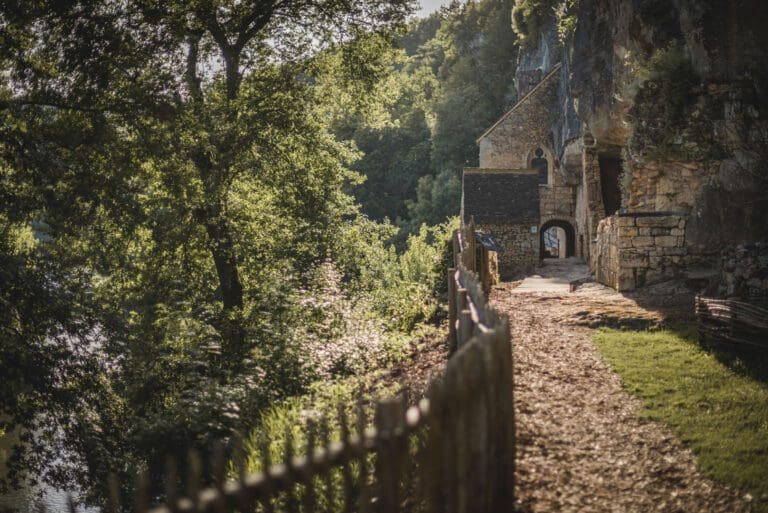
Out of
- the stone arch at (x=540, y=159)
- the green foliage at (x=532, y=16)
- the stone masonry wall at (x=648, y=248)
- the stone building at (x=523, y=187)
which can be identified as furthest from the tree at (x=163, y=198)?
the green foliage at (x=532, y=16)

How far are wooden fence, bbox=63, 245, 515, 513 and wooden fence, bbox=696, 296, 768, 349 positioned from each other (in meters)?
4.48

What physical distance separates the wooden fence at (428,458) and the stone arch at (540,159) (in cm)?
3221

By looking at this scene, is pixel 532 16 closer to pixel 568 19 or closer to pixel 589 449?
pixel 568 19

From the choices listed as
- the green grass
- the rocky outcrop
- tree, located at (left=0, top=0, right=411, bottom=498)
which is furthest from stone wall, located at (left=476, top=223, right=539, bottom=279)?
the green grass

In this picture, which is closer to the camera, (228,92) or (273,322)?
(273,322)

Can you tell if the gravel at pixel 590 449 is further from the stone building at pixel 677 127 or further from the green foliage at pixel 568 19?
the green foliage at pixel 568 19

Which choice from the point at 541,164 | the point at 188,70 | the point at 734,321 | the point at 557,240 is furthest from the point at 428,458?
the point at 557,240

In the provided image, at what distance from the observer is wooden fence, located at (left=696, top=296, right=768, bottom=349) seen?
6.93 meters

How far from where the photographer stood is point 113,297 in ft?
40.4

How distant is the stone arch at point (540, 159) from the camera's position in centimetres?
3444

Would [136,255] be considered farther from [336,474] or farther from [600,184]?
[600,184]

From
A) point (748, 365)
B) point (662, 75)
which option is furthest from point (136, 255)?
point (662, 75)

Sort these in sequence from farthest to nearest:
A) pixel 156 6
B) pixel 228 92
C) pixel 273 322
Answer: pixel 228 92 → pixel 156 6 → pixel 273 322

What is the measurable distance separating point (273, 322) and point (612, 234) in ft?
27.0
